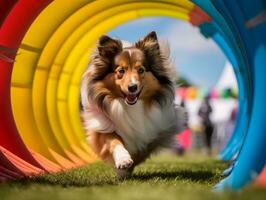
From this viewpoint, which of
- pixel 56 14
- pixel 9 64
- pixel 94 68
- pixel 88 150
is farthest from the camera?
pixel 88 150

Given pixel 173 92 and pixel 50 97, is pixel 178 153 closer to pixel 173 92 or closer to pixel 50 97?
pixel 50 97

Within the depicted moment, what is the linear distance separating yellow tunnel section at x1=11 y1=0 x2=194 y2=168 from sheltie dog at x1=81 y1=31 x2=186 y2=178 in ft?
2.10

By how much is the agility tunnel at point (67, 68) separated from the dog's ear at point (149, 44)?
77cm

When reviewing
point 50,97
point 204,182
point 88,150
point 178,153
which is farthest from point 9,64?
point 178,153

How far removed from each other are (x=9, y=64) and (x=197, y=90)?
20.2m

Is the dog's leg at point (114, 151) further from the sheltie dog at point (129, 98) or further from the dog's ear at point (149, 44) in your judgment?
the dog's ear at point (149, 44)

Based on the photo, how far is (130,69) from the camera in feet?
22.7

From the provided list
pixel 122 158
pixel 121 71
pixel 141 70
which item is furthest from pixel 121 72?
pixel 122 158

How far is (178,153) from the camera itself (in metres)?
20.4

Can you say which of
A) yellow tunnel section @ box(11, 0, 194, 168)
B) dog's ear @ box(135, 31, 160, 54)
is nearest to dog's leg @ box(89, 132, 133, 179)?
dog's ear @ box(135, 31, 160, 54)

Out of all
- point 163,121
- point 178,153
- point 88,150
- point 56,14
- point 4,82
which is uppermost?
point 56,14

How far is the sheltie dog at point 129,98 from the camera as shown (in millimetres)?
6957

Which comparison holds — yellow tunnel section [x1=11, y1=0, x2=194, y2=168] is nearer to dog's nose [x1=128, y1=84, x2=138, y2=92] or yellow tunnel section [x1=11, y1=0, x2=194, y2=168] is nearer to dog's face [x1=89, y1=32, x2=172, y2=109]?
dog's face [x1=89, y1=32, x2=172, y2=109]

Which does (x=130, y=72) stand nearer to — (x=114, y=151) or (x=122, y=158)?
(x=114, y=151)
